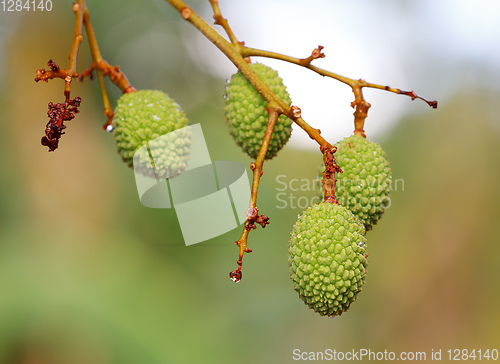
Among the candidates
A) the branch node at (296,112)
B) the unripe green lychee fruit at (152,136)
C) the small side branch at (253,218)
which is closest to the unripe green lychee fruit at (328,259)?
the small side branch at (253,218)

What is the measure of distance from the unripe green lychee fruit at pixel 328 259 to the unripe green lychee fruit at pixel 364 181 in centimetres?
15

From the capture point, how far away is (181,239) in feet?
16.3

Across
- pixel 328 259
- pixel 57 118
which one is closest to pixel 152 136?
pixel 57 118

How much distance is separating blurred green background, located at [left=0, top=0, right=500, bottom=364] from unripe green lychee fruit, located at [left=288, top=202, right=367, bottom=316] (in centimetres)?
282

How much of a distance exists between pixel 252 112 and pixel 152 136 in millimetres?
A: 364

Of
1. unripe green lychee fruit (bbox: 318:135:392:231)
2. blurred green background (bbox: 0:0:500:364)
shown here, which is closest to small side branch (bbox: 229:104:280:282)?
unripe green lychee fruit (bbox: 318:135:392:231)

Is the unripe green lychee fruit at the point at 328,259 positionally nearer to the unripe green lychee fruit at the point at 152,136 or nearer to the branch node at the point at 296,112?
the branch node at the point at 296,112

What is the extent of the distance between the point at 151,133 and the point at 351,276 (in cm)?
83

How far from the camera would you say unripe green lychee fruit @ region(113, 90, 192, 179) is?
5.10 feet

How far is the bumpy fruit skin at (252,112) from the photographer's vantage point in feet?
4.99

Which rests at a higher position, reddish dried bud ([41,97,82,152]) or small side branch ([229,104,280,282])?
reddish dried bud ([41,97,82,152])

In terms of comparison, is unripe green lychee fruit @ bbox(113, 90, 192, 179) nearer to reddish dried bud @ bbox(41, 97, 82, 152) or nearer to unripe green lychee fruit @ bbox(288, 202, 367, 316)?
reddish dried bud @ bbox(41, 97, 82, 152)

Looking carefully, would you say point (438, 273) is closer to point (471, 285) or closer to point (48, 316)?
point (471, 285)

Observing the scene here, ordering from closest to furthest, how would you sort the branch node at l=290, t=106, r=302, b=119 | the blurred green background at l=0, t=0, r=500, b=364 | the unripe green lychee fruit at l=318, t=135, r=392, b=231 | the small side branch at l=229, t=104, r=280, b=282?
the small side branch at l=229, t=104, r=280, b=282 < the branch node at l=290, t=106, r=302, b=119 < the unripe green lychee fruit at l=318, t=135, r=392, b=231 < the blurred green background at l=0, t=0, r=500, b=364
